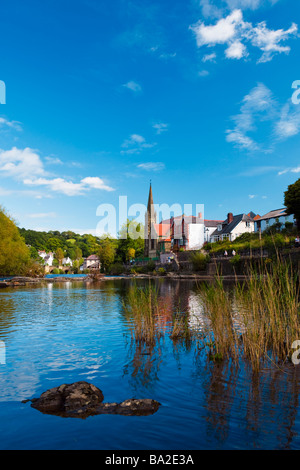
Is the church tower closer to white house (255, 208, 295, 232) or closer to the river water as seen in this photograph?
white house (255, 208, 295, 232)

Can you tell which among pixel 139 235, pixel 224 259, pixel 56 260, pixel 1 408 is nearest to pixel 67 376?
pixel 1 408

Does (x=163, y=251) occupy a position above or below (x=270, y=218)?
below

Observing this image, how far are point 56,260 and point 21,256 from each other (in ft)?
316

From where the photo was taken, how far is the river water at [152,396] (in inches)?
207

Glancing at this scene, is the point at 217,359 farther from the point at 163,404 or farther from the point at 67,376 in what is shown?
the point at 67,376

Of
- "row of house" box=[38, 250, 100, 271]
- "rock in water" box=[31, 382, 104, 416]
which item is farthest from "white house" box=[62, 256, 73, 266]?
"rock in water" box=[31, 382, 104, 416]

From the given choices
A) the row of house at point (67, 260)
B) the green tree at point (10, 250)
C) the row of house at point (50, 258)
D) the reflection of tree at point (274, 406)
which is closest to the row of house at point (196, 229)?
the green tree at point (10, 250)

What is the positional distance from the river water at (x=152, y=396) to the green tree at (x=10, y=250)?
5031 centimetres

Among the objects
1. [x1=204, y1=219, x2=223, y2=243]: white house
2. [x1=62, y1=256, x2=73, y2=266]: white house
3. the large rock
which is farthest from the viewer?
[x1=62, y1=256, x2=73, y2=266]: white house

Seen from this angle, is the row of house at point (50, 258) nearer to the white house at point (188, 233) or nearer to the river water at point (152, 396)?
the white house at point (188, 233)

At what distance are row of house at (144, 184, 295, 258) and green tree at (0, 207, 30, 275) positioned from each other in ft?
127

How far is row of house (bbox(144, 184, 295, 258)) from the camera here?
7854cm
